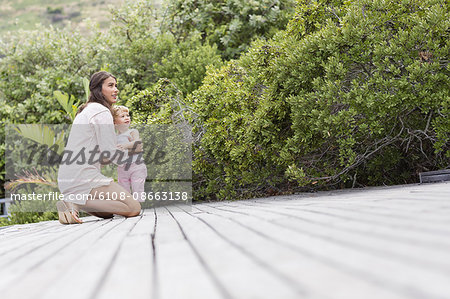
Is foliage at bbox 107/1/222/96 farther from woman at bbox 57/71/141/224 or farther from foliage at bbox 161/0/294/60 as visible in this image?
woman at bbox 57/71/141/224

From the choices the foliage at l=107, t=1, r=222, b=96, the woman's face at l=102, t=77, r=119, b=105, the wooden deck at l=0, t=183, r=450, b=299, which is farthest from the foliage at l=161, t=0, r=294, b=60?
the wooden deck at l=0, t=183, r=450, b=299

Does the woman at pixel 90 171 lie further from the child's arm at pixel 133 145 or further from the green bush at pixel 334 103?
the green bush at pixel 334 103

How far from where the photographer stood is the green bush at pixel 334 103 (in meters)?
4.63

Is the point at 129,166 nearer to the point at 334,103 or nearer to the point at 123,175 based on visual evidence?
the point at 123,175

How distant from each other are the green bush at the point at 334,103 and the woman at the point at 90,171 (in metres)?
2.22

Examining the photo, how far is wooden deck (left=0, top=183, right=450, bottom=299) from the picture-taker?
1064 millimetres

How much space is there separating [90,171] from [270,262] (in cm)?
348

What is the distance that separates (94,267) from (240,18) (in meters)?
11.5

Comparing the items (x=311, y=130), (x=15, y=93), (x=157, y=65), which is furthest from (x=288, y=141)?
(x=15, y=93)

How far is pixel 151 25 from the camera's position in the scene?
12969mm

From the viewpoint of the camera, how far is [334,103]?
4949 mm

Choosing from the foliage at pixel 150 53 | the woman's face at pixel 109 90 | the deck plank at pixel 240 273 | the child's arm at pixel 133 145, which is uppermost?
the foliage at pixel 150 53

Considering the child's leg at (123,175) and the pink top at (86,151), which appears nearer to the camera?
the pink top at (86,151)

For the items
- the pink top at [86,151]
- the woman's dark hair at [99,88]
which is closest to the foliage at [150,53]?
the woman's dark hair at [99,88]
